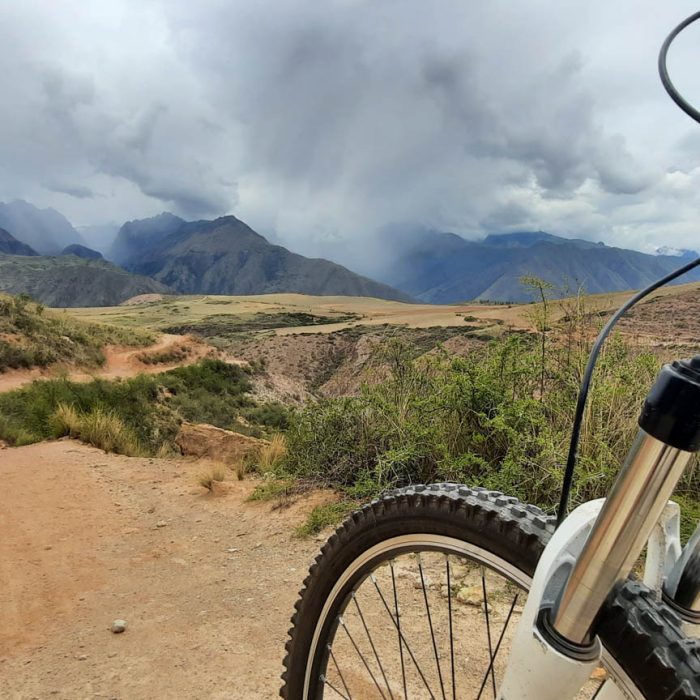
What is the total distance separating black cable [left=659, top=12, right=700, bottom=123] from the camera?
896 mm

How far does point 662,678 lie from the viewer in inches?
32.4

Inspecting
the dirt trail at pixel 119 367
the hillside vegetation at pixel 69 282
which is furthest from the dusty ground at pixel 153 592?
the hillside vegetation at pixel 69 282

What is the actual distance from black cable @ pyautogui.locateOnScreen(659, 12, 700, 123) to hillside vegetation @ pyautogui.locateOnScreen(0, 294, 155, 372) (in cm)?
1945

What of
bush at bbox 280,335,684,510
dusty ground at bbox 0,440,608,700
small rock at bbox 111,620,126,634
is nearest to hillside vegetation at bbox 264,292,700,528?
bush at bbox 280,335,684,510

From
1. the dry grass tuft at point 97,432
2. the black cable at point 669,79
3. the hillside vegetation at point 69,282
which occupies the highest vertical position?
the black cable at point 669,79

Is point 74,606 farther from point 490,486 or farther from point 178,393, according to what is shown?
point 178,393

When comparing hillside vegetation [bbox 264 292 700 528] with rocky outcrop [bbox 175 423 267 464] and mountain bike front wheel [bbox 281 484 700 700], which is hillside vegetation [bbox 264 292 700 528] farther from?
rocky outcrop [bbox 175 423 267 464]

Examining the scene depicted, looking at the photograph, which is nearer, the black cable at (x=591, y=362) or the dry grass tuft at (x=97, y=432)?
the black cable at (x=591, y=362)

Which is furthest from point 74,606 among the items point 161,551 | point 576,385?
point 576,385

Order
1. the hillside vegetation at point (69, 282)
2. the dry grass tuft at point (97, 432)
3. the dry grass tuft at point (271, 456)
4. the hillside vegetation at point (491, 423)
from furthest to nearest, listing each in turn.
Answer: the hillside vegetation at point (69, 282) < the dry grass tuft at point (97, 432) < the dry grass tuft at point (271, 456) < the hillside vegetation at point (491, 423)

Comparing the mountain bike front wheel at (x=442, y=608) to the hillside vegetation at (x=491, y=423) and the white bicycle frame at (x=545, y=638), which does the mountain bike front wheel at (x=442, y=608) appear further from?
the hillside vegetation at (x=491, y=423)

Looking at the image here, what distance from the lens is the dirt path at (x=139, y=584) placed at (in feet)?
8.76

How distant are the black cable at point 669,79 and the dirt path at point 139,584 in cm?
290

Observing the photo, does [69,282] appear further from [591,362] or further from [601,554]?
[601,554]
